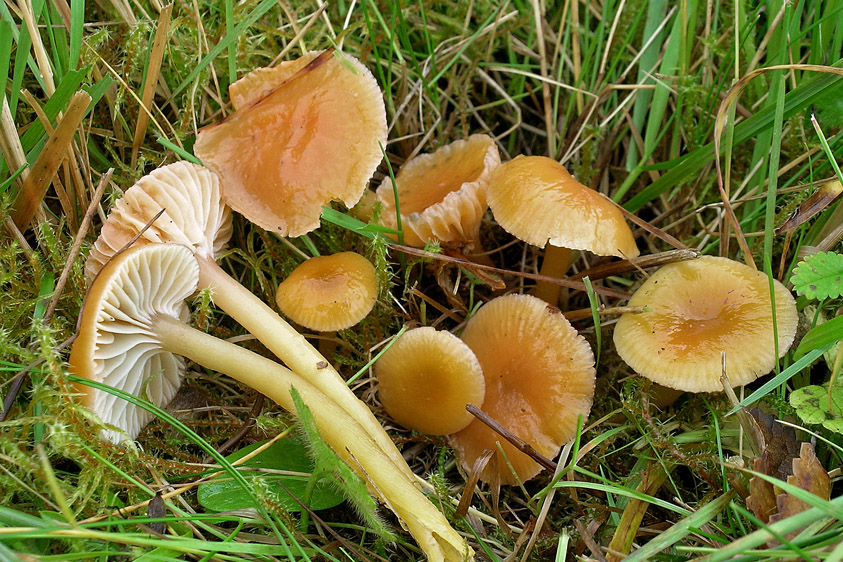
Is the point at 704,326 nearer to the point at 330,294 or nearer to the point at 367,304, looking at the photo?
the point at 367,304

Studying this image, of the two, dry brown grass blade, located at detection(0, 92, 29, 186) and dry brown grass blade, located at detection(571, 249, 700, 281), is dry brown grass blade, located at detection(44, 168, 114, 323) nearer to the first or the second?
dry brown grass blade, located at detection(0, 92, 29, 186)

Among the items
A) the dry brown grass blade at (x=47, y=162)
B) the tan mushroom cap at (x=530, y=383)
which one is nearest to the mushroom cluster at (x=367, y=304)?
the tan mushroom cap at (x=530, y=383)

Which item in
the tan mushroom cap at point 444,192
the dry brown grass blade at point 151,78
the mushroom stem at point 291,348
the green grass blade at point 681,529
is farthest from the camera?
the tan mushroom cap at point 444,192

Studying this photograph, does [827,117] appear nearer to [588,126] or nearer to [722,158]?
[722,158]

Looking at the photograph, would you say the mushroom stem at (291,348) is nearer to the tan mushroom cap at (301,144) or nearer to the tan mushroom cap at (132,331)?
the tan mushroom cap at (132,331)

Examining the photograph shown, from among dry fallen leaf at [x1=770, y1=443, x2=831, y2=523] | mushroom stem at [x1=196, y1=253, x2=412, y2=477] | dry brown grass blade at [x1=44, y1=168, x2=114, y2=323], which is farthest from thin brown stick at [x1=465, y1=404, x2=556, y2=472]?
dry brown grass blade at [x1=44, y1=168, x2=114, y2=323]
